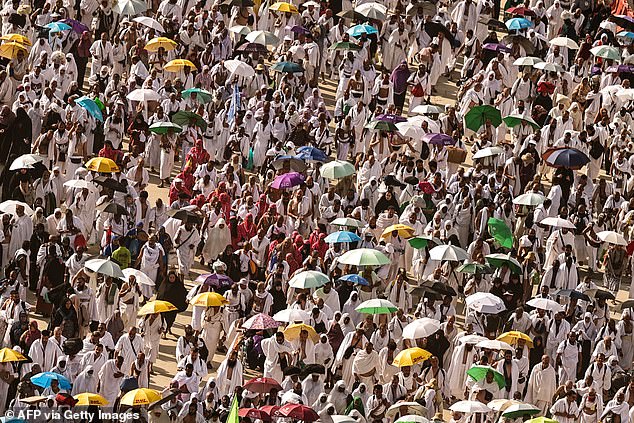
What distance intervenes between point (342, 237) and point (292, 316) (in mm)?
2369

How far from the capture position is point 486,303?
30.1 meters

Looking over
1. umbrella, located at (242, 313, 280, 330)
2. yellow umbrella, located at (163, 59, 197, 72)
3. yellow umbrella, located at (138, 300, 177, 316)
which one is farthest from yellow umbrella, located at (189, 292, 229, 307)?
yellow umbrella, located at (163, 59, 197, 72)

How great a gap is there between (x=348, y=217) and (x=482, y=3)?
8968 mm

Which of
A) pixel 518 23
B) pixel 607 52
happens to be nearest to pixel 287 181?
pixel 518 23

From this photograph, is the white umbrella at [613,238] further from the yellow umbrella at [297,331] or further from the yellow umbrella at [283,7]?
the yellow umbrella at [283,7]

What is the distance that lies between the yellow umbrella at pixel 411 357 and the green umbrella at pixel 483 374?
632 millimetres

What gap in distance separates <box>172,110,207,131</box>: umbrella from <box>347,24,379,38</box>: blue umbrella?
445 centimetres

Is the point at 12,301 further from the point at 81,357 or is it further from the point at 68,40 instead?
the point at 68,40

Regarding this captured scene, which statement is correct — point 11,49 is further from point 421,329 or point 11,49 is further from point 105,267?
point 421,329

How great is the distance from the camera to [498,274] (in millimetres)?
31406

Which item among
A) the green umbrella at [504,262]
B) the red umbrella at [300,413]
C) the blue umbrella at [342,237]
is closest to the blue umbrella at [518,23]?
the green umbrella at [504,262]

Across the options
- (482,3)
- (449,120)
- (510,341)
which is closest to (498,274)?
(510,341)

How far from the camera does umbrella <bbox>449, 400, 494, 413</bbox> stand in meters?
27.2

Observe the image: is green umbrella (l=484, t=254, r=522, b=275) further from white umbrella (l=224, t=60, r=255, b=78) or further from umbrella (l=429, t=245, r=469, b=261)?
white umbrella (l=224, t=60, r=255, b=78)
